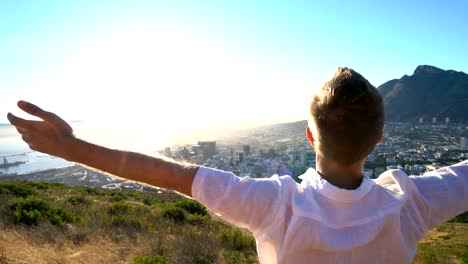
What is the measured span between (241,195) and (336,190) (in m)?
0.26

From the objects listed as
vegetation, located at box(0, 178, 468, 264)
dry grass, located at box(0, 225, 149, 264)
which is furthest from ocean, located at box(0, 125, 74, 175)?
dry grass, located at box(0, 225, 149, 264)

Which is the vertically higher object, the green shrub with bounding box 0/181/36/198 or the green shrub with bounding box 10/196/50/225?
the green shrub with bounding box 10/196/50/225

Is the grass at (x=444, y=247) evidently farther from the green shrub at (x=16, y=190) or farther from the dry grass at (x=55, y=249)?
the green shrub at (x=16, y=190)

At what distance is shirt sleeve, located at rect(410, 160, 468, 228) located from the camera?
1.17 metres

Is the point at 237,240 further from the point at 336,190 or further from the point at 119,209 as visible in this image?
the point at 336,190

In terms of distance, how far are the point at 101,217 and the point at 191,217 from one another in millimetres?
2238

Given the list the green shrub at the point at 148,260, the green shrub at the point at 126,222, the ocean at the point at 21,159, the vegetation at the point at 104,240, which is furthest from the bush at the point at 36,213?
the ocean at the point at 21,159

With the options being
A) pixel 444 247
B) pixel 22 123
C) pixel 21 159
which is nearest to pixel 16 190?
pixel 22 123

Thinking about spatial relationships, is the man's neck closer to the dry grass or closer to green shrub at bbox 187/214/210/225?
the dry grass

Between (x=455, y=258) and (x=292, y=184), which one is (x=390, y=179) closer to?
(x=292, y=184)

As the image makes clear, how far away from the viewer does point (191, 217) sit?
8633mm

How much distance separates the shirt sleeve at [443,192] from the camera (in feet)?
3.85

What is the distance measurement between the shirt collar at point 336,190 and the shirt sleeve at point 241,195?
0.10 meters

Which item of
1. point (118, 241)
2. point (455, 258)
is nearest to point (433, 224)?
point (118, 241)
